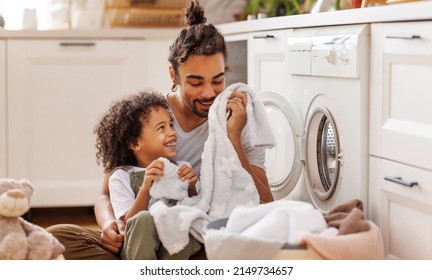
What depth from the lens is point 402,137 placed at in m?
1.90

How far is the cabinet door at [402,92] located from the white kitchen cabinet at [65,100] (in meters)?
1.62

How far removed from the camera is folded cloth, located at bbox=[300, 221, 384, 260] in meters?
1.67

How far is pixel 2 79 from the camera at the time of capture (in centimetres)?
338

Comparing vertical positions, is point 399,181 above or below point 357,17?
below

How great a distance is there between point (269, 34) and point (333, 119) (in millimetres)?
607

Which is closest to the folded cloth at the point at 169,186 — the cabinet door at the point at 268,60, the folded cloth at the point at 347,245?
the folded cloth at the point at 347,245

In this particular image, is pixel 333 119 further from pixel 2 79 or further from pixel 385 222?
pixel 2 79

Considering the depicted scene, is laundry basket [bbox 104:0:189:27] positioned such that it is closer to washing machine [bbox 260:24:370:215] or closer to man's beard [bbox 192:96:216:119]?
→ washing machine [bbox 260:24:370:215]

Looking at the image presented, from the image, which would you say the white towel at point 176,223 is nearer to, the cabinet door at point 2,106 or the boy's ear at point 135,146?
the boy's ear at point 135,146

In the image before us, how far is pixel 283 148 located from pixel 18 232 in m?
1.18

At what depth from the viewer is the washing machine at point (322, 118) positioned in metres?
2.09

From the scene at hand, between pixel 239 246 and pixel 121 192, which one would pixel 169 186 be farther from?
pixel 239 246

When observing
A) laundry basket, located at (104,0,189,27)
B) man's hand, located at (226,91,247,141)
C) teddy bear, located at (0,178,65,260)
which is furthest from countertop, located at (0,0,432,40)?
teddy bear, located at (0,178,65,260)

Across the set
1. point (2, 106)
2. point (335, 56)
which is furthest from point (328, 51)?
point (2, 106)
